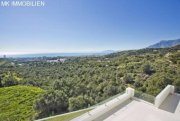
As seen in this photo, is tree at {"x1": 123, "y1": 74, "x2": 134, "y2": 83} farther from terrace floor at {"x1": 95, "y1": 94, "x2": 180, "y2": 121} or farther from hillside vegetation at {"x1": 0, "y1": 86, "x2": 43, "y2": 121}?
terrace floor at {"x1": 95, "y1": 94, "x2": 180, "y2": 121}

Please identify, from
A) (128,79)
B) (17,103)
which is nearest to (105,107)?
(128,79)

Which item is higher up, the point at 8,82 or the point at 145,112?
the point at 145,112

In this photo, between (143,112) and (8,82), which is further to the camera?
(8,82)

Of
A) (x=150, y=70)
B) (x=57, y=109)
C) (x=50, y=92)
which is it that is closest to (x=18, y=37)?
(x=50, y=92)

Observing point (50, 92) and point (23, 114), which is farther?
point (23, 114)

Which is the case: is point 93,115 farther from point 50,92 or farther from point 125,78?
point 125,78

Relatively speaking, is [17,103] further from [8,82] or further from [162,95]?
[162,95]

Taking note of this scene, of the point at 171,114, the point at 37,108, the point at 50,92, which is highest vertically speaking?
the point at 171,114

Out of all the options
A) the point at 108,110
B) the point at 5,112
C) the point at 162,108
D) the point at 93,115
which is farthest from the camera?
the point at 5,112
